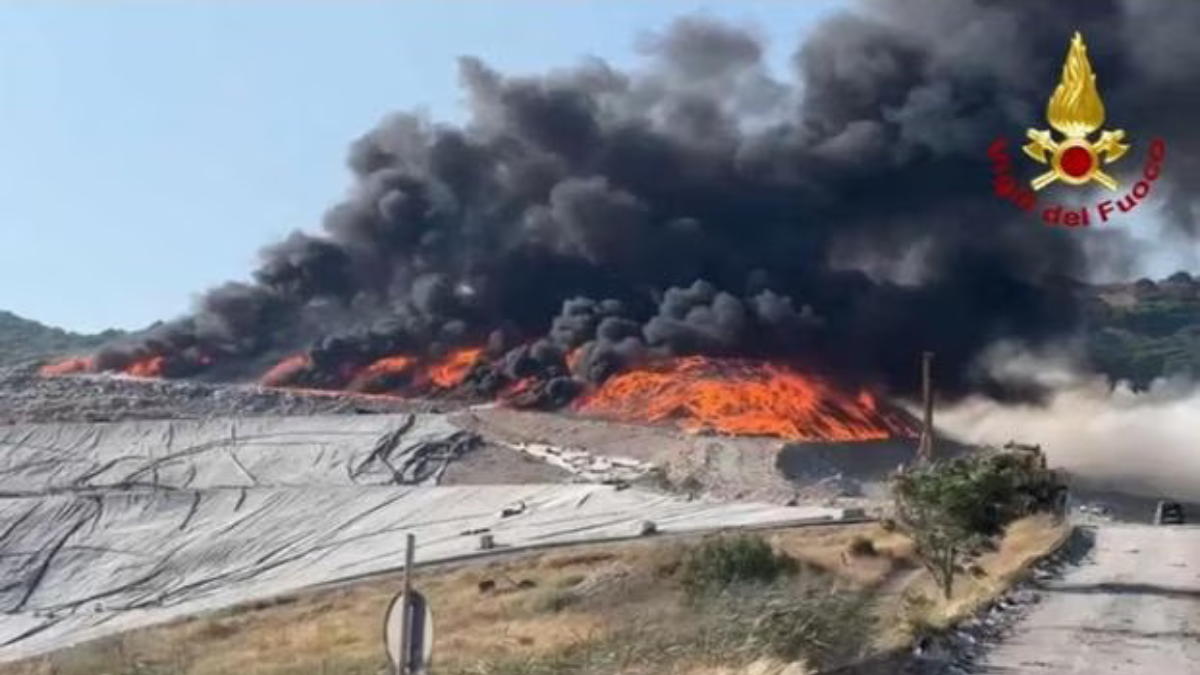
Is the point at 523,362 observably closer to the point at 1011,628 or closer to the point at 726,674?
the point at 1011,628

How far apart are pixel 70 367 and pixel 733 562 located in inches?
3571

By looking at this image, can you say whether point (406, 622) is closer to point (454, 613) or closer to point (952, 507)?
point (952, 507)

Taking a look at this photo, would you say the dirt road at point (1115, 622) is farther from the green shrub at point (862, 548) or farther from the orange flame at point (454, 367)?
the orange flame at point (454, 367)

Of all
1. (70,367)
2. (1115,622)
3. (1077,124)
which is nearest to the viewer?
(1115,622)

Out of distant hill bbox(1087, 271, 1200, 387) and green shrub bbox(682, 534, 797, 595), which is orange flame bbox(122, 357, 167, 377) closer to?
distant hill bbox(1087, 271, 1200, 387)

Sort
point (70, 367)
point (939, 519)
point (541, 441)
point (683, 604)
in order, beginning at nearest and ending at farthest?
point (683, 604)
point (939, 519)
point (541, 441)
point (70, 367)

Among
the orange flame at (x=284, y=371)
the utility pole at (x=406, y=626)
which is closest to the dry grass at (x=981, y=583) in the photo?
the utility pole at (x=406, y=626)

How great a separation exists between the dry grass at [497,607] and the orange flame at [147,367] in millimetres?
67903

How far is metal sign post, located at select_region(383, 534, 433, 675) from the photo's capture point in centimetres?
1481

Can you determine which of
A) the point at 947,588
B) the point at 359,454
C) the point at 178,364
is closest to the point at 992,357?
the point at 359,454

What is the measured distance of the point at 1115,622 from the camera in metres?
27.2

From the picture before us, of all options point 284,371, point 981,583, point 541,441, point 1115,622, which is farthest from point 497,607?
point 284,371

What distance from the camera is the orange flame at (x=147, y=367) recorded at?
386ft

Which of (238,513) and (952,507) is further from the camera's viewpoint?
(238,513)
